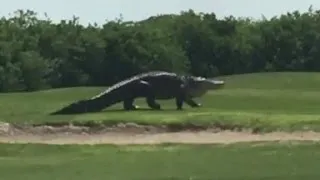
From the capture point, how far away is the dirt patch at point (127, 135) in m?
24.9

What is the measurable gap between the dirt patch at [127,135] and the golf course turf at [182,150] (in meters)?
0.42

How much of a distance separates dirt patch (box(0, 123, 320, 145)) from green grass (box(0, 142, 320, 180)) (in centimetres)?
110

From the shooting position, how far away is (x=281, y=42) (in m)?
63.0

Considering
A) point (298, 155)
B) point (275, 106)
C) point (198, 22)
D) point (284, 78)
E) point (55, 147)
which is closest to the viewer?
point (298, 155)

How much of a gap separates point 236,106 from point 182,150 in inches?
456

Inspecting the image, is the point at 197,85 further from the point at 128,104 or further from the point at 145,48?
the point at 145,48

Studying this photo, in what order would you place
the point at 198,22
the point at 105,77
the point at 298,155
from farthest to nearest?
the point at 198,22 → the point at 105,77 → the point at 298,155

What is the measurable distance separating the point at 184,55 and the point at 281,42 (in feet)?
23.0

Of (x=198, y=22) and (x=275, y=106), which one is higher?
(x=198, y=22)

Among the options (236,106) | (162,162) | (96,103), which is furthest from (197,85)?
(162,162)

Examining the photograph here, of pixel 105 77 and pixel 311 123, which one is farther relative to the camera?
pixel 105 77

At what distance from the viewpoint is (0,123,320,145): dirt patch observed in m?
24.9

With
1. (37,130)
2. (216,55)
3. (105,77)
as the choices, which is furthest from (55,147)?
(216,55)

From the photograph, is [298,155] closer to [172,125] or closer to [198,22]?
[172,125]
